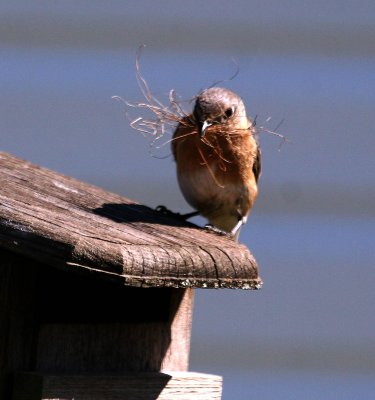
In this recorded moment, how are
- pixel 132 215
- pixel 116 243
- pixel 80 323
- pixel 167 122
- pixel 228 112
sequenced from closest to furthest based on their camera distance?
pixel 116 243 < pixel 80 323 < pixel 132 215 < pixel 167 122 < pixel 228 112

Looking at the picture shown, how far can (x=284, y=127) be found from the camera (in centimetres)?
421

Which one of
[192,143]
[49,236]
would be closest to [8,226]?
→ [49,236]

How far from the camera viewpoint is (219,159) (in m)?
3.47

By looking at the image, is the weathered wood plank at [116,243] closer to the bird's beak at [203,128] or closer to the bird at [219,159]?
the bird's beak at [203,128]

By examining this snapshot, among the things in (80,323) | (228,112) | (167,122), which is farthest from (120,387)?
(228,112)

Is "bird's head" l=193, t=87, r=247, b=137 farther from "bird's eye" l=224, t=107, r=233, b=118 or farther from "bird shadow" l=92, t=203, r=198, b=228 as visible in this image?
"bird shadow" l=92, t=203, r=198, b=228

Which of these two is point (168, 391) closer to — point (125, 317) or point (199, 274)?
point (125, 317)

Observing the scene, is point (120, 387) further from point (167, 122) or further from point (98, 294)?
point (167, 122)

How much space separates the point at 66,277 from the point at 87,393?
0.80ft

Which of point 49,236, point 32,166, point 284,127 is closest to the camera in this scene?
point 49,236

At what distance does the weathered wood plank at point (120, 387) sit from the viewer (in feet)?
7.02

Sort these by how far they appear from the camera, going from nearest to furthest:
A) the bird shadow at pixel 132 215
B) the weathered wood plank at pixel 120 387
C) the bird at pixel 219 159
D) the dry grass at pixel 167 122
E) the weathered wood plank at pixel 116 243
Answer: the weathered wood plank at pixel 116 243
the weathered wood plank at pixel 120 387
the bird shadow at pixel 132 215
the dry grass at pixel 167 122
the bird at pixel 219 159

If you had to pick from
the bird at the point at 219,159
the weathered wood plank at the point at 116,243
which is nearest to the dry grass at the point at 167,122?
the bird at the point at 219,159

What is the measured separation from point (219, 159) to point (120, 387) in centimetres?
132
